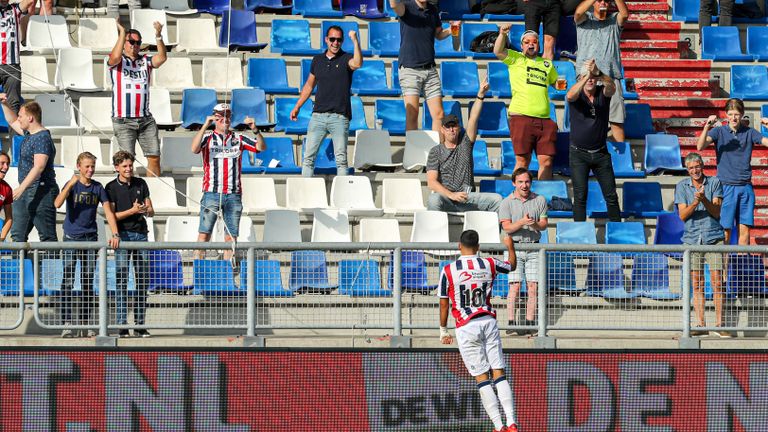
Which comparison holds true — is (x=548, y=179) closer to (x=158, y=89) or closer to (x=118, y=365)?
(x=158, y=89)

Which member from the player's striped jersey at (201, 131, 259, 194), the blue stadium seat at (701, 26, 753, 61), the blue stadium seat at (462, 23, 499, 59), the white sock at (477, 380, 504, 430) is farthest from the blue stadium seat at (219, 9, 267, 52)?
the white sock at (477, 380, 504, 430)

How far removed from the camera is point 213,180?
13867mm

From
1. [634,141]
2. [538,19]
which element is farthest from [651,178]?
[538,19]

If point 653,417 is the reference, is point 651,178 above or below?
above

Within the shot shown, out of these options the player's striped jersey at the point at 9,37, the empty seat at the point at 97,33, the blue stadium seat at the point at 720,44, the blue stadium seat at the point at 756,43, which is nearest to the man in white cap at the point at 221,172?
the player's striped jersey at the point at 9,37

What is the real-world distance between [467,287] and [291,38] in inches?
293

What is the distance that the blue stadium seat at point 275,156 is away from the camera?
51.7 ft

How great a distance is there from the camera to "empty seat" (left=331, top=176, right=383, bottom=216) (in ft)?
49.3

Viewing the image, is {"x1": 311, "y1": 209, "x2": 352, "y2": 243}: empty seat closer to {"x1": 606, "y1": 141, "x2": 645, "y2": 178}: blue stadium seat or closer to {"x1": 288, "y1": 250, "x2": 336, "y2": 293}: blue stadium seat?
{"x1": 288, "y1": 250, "x2": 336, "y2": 293}: blue stadium seat

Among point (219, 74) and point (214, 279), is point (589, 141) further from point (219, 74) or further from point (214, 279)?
point (214, 279)

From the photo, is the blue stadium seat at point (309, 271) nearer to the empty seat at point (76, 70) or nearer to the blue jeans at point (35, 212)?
the blue jeans at point (35, 212)

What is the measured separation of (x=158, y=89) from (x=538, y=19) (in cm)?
491

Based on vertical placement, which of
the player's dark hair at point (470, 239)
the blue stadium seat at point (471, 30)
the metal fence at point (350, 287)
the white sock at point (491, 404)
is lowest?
the white sock at point (491, 404)

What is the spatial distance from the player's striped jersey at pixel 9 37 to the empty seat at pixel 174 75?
188cm
